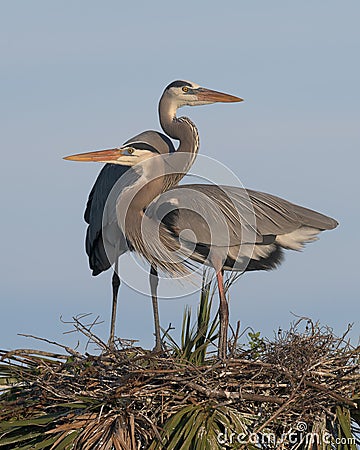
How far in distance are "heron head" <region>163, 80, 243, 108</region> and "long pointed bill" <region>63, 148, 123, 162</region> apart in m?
0.80

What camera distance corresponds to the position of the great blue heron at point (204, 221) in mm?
8320

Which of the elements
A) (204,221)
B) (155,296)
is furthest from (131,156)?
(155,296)

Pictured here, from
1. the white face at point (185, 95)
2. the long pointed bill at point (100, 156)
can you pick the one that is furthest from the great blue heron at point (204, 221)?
the white face at point (185, 95)

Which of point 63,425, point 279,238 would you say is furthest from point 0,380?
point 279,238

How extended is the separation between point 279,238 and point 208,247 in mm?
542

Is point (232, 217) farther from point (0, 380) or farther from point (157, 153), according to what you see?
point (0, 380)

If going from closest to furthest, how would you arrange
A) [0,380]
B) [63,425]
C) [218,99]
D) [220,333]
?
[63,425] < [0,380] < [220,333] < [218,99]

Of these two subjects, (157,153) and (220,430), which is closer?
(220,430)

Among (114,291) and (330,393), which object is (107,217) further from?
(330,393)

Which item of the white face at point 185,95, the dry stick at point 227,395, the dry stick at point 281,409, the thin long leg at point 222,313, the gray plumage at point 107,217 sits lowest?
the dry stick at point 281,409

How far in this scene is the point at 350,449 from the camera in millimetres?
6398

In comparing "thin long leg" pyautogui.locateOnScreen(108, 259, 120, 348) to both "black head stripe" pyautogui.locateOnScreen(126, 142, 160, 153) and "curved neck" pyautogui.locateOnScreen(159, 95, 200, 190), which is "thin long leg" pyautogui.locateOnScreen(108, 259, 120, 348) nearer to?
"curved neck" pyautogui.locateOnScreen(159, 95, 200, 190)

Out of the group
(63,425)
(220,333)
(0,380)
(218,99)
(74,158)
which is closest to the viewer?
(63,425)

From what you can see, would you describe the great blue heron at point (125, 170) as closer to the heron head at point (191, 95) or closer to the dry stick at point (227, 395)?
the heron head at point (191, 95)
